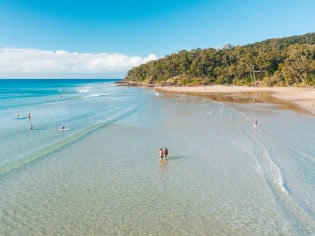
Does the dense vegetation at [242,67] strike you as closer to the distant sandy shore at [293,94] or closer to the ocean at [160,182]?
the distant sandy shore at [293,94]

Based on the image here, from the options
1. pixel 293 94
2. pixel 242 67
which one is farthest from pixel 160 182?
pixel 242 67

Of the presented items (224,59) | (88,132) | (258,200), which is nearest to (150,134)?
(88,132)

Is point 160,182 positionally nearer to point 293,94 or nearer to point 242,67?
point 293,94

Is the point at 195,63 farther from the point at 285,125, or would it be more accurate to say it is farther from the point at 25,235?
the point at 25,235

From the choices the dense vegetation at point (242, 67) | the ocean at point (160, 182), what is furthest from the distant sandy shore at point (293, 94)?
the ocean at point (160, 182)

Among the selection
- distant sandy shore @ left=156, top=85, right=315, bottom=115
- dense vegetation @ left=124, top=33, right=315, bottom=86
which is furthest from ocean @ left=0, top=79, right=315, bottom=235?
dense vegetation @ left=124, top=33, right=315, bottom=86

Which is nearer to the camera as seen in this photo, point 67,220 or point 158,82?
point 67,220
